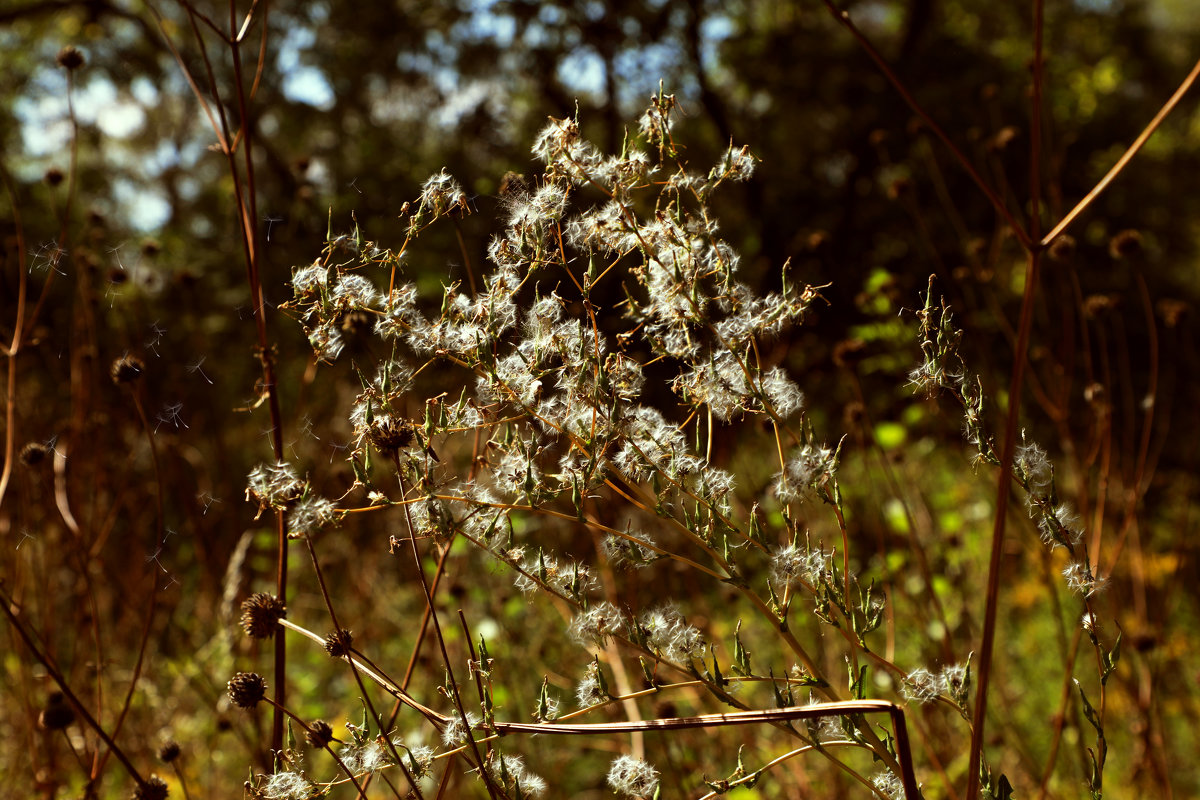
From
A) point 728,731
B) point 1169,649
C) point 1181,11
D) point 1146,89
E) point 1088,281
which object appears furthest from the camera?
point 1181,11

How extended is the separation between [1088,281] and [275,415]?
4.73m

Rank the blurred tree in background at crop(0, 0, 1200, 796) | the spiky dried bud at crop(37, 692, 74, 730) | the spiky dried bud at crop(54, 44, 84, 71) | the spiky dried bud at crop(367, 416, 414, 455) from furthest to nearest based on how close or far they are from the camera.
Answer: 1. the blurred tree in background at crop(0, 0, 1200, 796)
2. the spiky dried bud at crop(54, 44, 84, 71)
3. the spiky dried bud at crop(37, 692, 74, 730)
4. the spiky dried bud at crop(367, 416, 414, 455)

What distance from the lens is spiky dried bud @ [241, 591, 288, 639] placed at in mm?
793

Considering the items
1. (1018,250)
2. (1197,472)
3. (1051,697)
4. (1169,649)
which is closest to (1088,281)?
(1018,250)

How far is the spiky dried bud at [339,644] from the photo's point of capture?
2.30 ft

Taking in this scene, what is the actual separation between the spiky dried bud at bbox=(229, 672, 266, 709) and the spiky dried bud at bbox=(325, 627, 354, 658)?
0.25ft

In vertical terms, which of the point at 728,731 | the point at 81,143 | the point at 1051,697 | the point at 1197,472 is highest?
the point at 81,143

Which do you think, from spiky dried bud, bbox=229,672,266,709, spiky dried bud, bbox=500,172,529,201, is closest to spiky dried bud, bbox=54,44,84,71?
spiky dried bud, bbox=500,172,529,201

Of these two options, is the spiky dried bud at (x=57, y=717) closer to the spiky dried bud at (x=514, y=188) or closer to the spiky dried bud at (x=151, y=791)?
the spiky dried bud at (x=151, y=791)

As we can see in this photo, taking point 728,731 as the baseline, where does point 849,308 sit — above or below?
above

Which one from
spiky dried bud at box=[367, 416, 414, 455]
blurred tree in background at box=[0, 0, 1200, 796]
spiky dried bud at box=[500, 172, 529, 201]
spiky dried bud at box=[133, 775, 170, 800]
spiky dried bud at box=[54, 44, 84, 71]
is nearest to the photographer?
spiky dried bud at box=[367, 416, 414, 455]

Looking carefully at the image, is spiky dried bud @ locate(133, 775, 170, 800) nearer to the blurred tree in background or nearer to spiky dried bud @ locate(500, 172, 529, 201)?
spiky dried bud @ locate(500, 172, 529, 201)

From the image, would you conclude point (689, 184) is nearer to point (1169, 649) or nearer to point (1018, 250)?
point (1169, 649)

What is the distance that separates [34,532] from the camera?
192 cm
